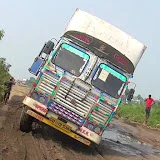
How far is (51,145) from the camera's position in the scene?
32.2ft

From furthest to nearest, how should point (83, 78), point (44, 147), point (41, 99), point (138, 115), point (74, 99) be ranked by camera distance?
point (138, 115)
point (83, 78)
point (41, 99)
point (74, 99)
point (44, 147)

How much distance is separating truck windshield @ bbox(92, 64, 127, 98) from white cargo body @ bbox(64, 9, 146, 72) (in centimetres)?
63

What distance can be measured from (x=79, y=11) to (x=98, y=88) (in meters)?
2.47

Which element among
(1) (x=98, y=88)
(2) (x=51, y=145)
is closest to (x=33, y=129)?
(2) (x=51, y=145)

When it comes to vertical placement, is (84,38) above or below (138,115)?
above

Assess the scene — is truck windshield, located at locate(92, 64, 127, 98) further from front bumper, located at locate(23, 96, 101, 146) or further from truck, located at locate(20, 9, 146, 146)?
front bumper, located at locate(23, 96, 101, 146)

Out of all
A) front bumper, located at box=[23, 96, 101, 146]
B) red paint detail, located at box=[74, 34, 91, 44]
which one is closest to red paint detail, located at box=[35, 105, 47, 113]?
front bumper, located at box=[23, 96, 101, 146]

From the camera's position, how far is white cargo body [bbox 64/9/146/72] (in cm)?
1060

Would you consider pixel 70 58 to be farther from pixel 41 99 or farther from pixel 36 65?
pixel 41 99

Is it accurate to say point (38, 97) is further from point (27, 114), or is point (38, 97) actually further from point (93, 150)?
point (93, 150)

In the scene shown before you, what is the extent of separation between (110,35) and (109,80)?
132cm

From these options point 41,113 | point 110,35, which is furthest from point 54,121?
point 110,35

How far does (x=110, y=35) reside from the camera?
10.6 metres

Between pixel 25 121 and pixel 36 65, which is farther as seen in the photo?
pixel 25 121
